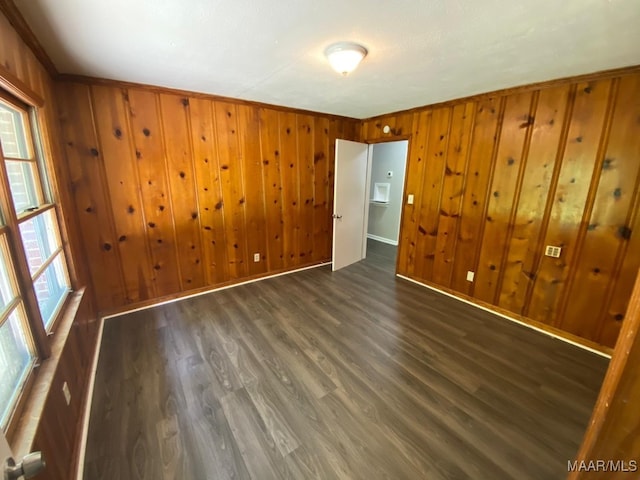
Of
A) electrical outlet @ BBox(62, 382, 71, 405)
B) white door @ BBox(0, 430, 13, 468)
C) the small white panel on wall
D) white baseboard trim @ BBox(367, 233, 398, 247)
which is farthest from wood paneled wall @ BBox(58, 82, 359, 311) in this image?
white door @ BBox(0, 430, 13, 468)

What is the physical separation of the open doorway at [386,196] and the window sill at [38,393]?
419 cm

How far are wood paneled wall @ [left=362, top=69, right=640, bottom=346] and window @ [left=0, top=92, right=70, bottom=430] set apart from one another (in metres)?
3.64

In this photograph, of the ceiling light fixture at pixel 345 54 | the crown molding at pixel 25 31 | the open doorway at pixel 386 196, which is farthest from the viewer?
the open doorway at pixel 386 196

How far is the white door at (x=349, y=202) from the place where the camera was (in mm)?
3840

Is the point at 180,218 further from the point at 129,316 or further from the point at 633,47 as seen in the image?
the point at 633,47

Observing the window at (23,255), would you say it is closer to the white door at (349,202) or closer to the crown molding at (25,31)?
the crown molding at (25,31)

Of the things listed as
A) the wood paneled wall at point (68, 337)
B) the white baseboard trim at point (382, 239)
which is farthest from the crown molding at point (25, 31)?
the white baseboard trim at point (382, 239)

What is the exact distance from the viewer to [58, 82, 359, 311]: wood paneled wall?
2533 millimetres

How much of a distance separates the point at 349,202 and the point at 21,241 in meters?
3.49

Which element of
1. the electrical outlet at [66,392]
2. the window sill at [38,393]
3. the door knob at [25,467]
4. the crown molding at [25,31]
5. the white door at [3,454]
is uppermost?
the crown molding at [25,31]

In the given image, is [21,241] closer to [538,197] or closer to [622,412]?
[622,412]

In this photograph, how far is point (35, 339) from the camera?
1265mm

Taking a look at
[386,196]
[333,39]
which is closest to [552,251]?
[333,39]

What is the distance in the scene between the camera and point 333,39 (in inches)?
65.7
